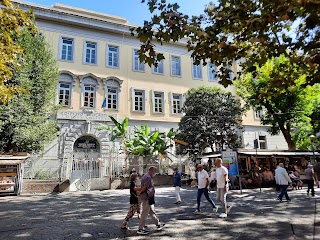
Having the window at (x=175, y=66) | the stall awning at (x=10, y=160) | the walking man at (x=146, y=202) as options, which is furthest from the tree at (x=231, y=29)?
the window at (x=175, y=66)

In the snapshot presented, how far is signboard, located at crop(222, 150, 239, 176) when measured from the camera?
1639cm

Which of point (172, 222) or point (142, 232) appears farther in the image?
point (172, 222)

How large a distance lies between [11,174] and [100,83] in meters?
11.2

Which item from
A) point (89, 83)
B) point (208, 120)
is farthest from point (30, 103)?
point (208, 120)

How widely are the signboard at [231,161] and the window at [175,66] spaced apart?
12.7 metres

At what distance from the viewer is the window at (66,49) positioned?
22.9 meters

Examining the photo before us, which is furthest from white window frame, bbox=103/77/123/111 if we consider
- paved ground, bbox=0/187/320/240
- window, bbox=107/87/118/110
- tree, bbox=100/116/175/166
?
paved ground, bbox=0/187/320/240

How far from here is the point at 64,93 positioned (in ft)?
73.1

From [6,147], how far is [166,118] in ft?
45.6

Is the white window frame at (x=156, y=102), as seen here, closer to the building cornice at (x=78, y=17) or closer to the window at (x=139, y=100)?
the window at (x=139, y=100)

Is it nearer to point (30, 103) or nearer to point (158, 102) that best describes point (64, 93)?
point (30, 103)

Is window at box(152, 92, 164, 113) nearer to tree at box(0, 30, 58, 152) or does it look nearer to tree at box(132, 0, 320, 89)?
tree at box(0, 30, 58, 152)

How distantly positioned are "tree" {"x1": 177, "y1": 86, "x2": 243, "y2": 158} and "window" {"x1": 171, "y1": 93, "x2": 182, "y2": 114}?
3.31 m

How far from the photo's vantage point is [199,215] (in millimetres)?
8672
